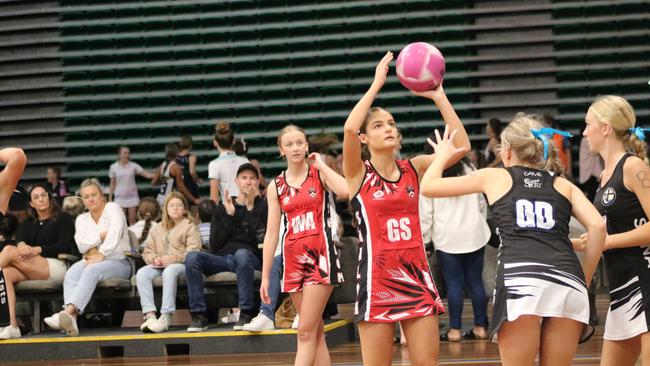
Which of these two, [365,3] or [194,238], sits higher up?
[365,3]

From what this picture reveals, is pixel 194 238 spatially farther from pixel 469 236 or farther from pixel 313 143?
pixel 469 236

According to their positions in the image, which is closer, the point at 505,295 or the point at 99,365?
the point at 505,295

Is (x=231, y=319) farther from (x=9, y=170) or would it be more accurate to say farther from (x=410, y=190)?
(x=410, y=190)

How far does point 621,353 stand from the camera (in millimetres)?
4281

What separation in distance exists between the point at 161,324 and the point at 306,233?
265 cm

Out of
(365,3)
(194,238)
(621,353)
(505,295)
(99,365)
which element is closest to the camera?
(505,295)

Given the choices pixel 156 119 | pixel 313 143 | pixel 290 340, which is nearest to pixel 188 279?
pixel 290 340

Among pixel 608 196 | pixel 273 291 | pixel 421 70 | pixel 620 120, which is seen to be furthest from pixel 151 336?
pixel 620 120

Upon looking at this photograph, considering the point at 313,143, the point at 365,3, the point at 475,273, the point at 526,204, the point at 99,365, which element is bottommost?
the point at 99,365

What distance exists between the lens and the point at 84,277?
8.22 m

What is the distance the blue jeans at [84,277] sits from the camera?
26.9 ft

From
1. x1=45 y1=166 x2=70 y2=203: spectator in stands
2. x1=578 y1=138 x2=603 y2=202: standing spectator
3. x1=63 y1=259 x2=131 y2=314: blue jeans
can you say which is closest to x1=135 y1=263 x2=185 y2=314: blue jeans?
x1=63 y1=259 x2=131 y2=314: blue jeans

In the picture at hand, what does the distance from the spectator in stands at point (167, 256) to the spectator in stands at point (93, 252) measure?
0.30 m

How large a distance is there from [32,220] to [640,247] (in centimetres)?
607
